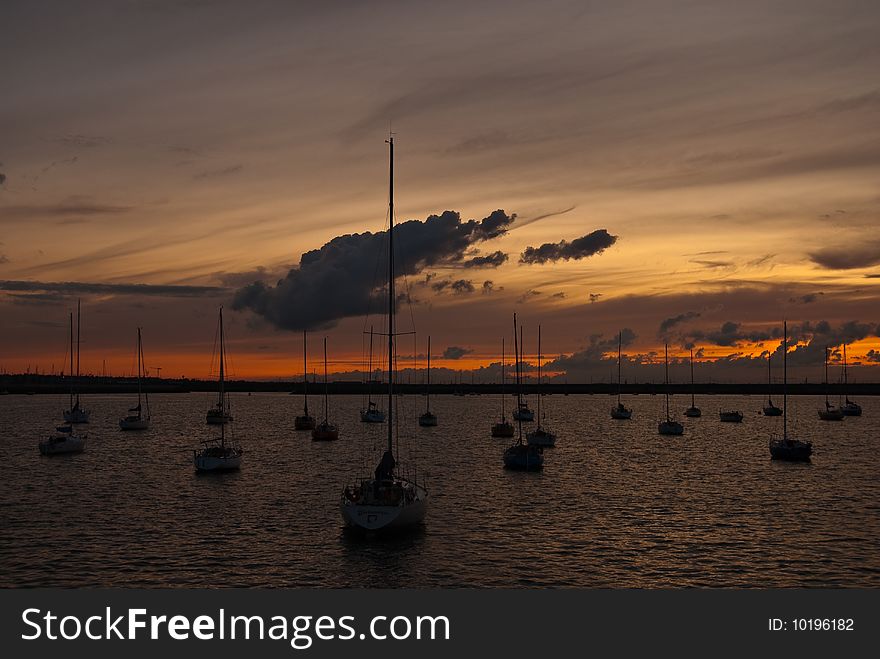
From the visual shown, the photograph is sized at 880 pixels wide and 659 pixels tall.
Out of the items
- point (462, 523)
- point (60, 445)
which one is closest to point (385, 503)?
point (462, 523)

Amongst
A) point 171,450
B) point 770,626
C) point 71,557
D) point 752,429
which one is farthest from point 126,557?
point 752,429

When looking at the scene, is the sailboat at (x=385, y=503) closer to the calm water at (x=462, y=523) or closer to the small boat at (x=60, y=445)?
the calm water at (x=462, y=523)

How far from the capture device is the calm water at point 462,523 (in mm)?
39438

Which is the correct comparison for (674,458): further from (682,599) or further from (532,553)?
(682,599)

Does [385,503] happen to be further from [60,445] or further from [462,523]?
A: [60,445]

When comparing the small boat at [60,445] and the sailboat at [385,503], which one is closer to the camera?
the sailboat at [385,503]

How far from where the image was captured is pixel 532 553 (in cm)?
4347

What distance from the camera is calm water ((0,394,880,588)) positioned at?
39438mm

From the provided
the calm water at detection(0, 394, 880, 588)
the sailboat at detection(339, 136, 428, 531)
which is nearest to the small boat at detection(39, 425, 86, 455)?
the calm water at detection(0, 394, 880, 588)

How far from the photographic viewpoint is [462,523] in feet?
169

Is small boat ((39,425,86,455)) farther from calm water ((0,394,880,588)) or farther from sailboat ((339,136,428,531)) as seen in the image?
sailboat ((339,136,428,531))

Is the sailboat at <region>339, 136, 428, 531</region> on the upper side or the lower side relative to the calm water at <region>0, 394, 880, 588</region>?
upper

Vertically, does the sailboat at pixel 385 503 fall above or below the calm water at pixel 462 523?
above

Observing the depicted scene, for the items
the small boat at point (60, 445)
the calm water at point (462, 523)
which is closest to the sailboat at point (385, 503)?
the calm water at point (462, 523)
